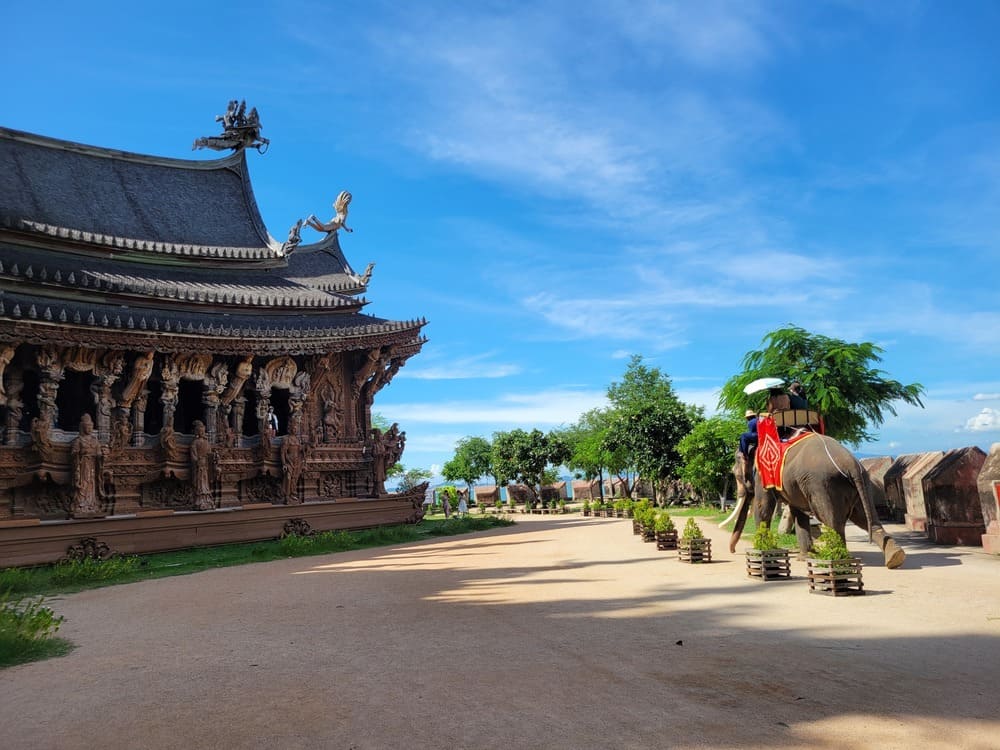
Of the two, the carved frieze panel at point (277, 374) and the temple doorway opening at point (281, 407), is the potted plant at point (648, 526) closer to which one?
the carved frieze panel at point (277, 374)

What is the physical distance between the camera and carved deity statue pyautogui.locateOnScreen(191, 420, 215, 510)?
2020 cm

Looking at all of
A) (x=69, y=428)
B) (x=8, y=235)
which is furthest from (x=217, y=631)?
(x=8, y=235)

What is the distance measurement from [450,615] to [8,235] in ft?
63.3

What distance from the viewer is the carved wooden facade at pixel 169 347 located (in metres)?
18.0

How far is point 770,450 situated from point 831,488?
163cm

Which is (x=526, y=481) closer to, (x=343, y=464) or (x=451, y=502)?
(x=451, y=502)

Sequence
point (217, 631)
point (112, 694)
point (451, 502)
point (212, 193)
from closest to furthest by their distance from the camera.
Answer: point (112, 694) < point (217, 631) < point (212, 193) < point (451, 502)

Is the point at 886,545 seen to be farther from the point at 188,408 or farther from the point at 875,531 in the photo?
the point at 188,408

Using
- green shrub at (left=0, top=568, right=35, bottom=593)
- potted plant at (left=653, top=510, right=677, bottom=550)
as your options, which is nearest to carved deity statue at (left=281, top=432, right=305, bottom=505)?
green shrub at (left=0, top=568, right=35, bottom=593)

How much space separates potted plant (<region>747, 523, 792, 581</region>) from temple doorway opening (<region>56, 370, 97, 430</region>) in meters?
18.9

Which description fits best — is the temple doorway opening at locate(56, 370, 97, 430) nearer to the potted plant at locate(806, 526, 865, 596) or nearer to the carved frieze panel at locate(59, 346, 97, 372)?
the carved frieze panel at locate(59, 346, 97, 372)

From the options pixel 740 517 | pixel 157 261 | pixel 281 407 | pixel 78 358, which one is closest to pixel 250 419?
pixel 281 407

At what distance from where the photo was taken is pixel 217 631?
853 centimetres

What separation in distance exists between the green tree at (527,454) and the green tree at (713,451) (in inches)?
609
